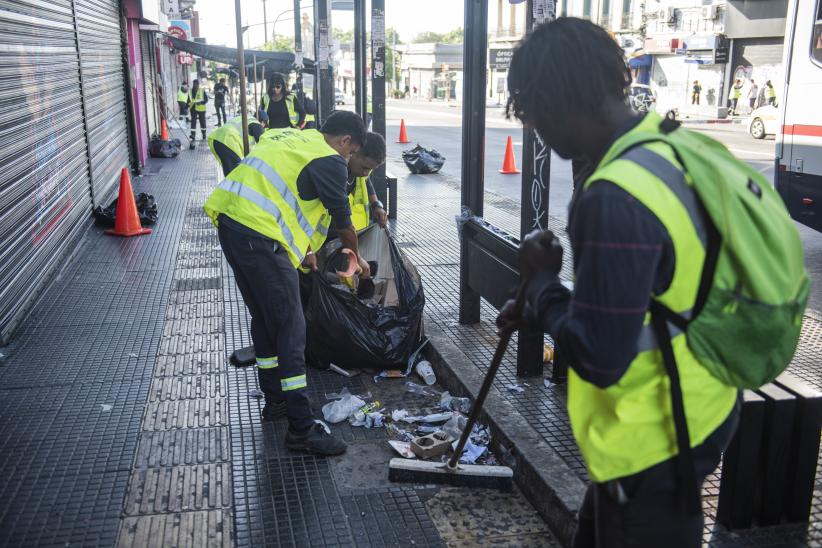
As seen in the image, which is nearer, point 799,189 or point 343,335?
point 343,335

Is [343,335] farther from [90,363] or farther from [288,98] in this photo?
[288,98]

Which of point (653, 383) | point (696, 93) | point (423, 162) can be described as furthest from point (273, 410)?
point (696, 93)

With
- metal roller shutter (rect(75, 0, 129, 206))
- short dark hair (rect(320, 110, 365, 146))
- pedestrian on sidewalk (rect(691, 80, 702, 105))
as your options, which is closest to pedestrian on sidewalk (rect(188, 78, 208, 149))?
metal roller shutter (rect(75, 0, 129, 206))

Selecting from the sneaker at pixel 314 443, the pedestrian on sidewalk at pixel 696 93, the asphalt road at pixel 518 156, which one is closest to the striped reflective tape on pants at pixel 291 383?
the sneaker at pixel 314 443

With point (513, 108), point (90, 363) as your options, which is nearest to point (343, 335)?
point (90, 363)

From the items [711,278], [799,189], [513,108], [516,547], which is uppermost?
[513,108]

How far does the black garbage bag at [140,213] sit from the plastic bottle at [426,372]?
6101mm

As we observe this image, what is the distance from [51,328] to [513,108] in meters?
5.06

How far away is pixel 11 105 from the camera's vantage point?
250 inches

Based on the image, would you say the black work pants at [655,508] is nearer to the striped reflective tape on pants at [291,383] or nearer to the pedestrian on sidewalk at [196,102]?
the striped reflective tape on pants at [291,383]

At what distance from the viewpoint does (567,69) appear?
5.50 feet

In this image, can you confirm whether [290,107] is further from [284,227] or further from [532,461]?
[532,461]

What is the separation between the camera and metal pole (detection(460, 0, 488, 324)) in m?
5.21

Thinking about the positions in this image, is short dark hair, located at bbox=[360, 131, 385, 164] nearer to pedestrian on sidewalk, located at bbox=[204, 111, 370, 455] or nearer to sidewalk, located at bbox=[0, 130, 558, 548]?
pedestrian on sidewalk, located at bbox=[204, 111, 370, 455]
